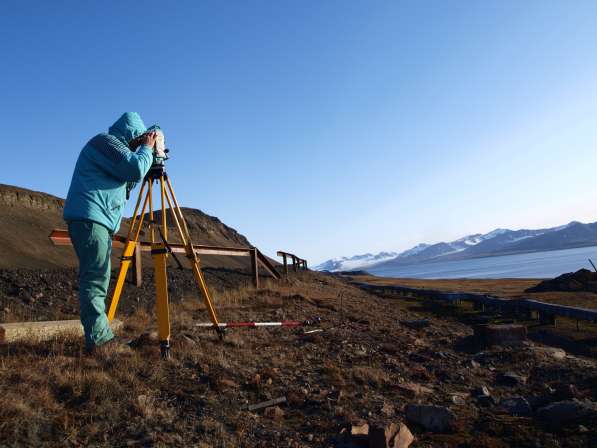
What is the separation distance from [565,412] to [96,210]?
4473mm

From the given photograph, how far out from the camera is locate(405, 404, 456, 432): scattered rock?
3543 millimetres

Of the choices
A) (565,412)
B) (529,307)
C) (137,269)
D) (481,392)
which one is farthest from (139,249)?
(529,307)

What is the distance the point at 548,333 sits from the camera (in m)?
10.2

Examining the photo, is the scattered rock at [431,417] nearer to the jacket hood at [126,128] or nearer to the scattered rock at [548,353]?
the scattered rock at [548,353]

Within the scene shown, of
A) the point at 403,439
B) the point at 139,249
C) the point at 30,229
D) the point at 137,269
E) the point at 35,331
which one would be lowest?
the point at 403,439

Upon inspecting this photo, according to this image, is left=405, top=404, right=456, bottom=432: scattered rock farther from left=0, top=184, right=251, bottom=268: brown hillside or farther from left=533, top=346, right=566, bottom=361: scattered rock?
left=0, top=184, right=251, bottom=268: brown hillside

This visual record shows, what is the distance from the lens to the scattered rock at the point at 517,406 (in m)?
4.03

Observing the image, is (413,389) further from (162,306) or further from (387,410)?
(162,306)

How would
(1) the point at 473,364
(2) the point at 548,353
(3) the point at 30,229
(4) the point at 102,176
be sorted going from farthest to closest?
(3) the point at 30,229, (2) the point at 548,353, (1) the point at 473,364, (4) the point at 102,176

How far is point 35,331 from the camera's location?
197 inches

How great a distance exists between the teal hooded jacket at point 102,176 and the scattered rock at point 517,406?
4.08 metres

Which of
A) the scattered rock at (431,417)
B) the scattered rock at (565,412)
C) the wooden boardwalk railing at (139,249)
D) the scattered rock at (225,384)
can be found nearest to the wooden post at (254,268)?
the wooden boardwalk railing at (139,249)

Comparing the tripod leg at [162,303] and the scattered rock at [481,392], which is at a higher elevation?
the tripod leg at [162,303]

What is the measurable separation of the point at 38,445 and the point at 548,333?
10.5 m
